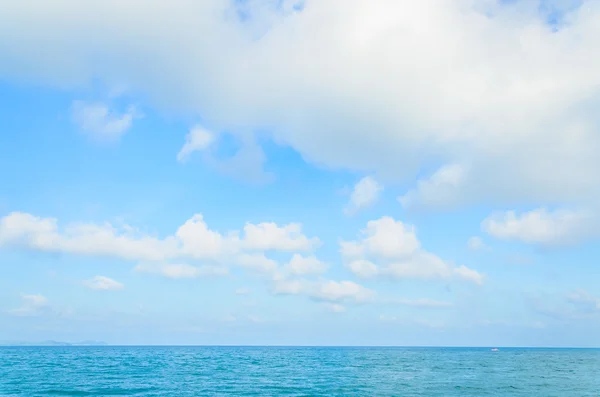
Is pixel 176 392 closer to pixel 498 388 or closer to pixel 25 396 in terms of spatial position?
pixel 25 396

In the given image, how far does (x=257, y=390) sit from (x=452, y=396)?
76.6ft

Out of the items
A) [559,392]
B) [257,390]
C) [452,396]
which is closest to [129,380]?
[257,390]

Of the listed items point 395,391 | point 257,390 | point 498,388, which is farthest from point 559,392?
point 257,390

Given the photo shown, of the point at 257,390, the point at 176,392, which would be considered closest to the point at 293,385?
the point at 257,390

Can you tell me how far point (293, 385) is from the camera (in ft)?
204

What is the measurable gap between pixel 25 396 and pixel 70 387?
9028 mm

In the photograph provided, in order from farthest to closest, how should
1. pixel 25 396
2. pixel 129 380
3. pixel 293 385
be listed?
pixel 129 380 → pixel 293 385 → pixel 25 396

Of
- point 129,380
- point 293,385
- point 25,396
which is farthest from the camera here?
point 129,380

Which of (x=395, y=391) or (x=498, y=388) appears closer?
(x=395, y=391)

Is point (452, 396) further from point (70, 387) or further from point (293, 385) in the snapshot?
point (70, 387)

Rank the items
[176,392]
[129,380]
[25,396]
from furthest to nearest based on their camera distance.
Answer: [129,380]
[176,392]
[25,396]

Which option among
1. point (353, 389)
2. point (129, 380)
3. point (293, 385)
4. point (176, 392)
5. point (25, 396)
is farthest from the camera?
point (129, 380)

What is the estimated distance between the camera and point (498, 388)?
201ft

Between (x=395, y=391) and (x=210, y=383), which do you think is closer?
(x=395, y=391)
